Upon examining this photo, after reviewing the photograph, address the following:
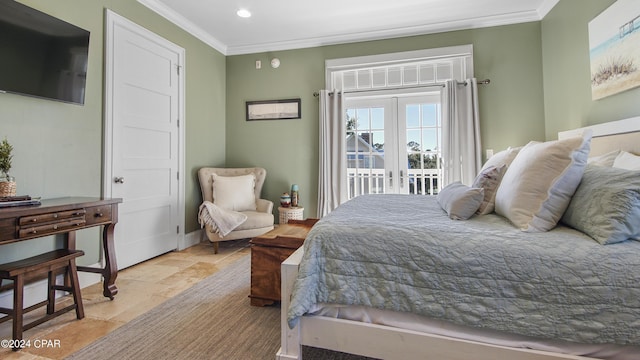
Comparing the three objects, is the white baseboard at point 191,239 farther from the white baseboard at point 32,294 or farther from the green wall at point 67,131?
the white baseboard at point 32,294

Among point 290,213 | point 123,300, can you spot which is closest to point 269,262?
point 123,300

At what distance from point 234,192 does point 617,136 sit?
3.63 meters

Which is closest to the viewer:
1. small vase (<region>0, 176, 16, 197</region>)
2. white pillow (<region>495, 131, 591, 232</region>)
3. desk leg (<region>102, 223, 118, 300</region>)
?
white pillow (<region>495, 131, 591, 232</region>)

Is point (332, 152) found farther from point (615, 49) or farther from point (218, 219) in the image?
point (615, 49)

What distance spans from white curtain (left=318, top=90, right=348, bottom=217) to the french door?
148mm

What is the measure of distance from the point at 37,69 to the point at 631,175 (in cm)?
344

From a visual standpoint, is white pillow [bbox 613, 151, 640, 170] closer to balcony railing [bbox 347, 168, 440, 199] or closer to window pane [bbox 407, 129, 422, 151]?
Answer: balcony railing [bbox 347, 168, 440, 199]

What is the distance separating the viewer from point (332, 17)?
3.53 metres

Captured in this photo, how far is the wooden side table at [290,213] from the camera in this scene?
12.9ft

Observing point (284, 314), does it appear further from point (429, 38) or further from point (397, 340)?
point (429, 38)

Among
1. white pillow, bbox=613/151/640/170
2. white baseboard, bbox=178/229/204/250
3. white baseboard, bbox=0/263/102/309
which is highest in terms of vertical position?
white pillow, bbox=613/151/640/170

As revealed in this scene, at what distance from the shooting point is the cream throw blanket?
10.7 ft

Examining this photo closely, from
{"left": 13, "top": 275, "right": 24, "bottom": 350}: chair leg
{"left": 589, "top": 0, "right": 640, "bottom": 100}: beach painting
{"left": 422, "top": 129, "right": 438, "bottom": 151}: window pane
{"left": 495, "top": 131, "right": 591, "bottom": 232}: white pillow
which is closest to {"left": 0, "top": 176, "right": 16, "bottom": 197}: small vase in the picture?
{"left": 13, "top": 275, "right": 24, "bottom": 350}: chair leg
